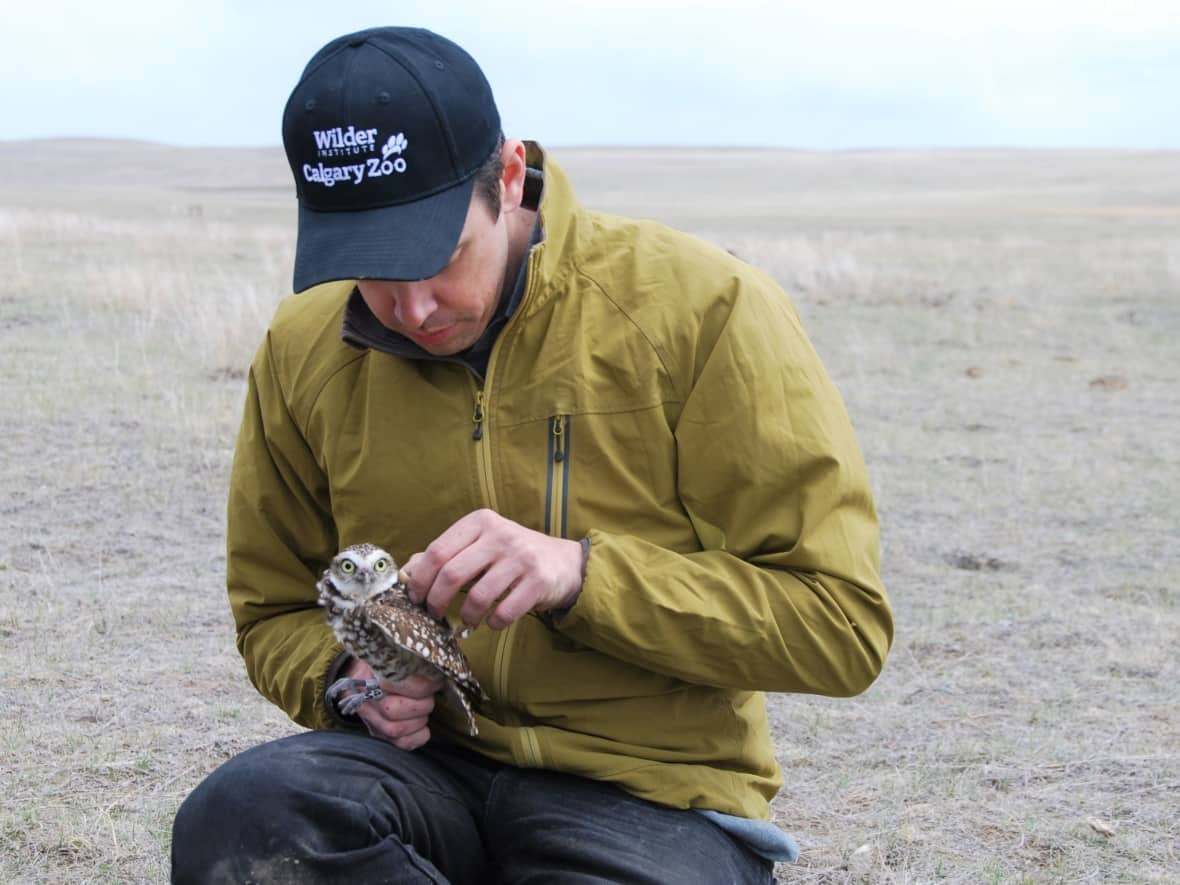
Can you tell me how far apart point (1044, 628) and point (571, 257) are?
13.8 ft

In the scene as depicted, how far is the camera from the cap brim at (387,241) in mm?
2406

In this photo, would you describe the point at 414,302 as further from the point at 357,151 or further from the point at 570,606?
the point at 570,606

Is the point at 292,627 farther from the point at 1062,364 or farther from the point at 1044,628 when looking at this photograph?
the point at 1062,364

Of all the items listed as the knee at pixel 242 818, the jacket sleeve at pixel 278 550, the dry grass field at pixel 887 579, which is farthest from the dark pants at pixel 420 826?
the dry grass field at pixel 887 579

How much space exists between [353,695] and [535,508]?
21.7 inches

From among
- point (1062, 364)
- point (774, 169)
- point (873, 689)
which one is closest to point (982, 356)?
point (1062, 364)

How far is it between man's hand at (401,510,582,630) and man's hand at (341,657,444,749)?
319mm

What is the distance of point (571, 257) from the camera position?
2709 mm

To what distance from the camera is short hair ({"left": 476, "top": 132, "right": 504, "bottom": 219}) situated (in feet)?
8.33

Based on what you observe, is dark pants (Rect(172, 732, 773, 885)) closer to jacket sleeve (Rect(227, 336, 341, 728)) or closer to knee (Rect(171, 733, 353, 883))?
knee (Rect(171, 733, 353, 883))

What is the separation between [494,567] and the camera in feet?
7.78

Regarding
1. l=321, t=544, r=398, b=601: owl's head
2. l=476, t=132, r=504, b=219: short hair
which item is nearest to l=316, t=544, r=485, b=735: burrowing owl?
l=321, t=544, r=398, b=601: owl's head

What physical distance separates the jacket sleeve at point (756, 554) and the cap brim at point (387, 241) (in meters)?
0.54

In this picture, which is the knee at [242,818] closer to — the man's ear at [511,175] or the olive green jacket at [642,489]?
the olive green jacket at [642,489]
